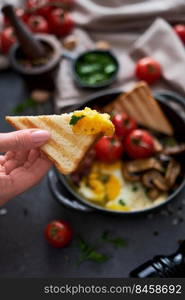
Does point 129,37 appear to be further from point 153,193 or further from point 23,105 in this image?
point 153,193

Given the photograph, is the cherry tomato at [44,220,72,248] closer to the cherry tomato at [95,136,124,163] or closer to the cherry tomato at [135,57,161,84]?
the cherry tomato at [95,136,124,163]

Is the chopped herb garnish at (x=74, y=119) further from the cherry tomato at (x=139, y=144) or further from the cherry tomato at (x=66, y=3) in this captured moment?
the cherry tomato at (x=66, y=3)

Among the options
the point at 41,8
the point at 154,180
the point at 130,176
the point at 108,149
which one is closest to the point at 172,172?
the point at 154,180

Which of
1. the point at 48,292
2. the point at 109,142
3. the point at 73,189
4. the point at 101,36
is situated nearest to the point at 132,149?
the point at 109,142

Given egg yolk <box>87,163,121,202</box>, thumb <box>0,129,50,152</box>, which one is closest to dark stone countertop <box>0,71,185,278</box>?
egg yolk <box>87,163,121,202</box>

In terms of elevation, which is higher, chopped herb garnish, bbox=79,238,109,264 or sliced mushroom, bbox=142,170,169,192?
sliced mushroom, bbox=142,170,169,192

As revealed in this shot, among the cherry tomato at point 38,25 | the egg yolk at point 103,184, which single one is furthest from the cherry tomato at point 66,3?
the egg yolk at point 103,184

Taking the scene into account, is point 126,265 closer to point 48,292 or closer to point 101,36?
point 48,292
